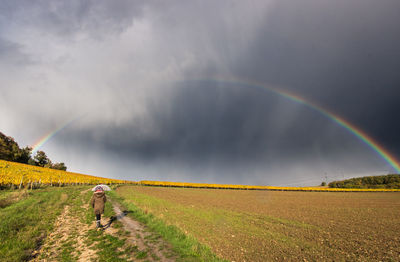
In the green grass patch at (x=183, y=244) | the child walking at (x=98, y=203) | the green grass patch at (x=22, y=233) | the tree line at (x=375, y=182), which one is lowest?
the green grass patch at (x=183, y=244)

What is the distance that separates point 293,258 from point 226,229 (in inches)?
221

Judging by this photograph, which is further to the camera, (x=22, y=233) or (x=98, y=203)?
(x=98, y=203)

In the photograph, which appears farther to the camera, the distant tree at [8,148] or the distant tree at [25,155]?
the distant tree at [25,155]

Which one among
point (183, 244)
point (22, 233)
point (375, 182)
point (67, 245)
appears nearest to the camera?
point (67, 245)

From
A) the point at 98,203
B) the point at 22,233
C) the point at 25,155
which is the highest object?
the point at 25,155

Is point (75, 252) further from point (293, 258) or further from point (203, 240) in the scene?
point (293, 258)

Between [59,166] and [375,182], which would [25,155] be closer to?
[59,166]

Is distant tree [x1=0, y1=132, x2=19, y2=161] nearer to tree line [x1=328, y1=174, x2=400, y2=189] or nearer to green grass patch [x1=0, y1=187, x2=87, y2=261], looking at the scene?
green grass patch [x1=0, y1=187, x2=87, y2=261]

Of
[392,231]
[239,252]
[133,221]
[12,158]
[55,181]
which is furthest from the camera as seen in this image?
[12,158]

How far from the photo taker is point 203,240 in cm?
1062

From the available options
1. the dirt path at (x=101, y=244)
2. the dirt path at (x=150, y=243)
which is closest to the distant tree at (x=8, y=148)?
the dirt path at (x=101, y=244)

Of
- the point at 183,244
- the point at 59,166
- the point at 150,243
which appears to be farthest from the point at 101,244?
the point at 59,166

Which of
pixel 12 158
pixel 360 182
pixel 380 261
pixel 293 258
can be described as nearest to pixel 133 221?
pixel 293 258

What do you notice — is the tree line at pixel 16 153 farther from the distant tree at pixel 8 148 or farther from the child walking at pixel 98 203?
the child walking at pixel 98 203
